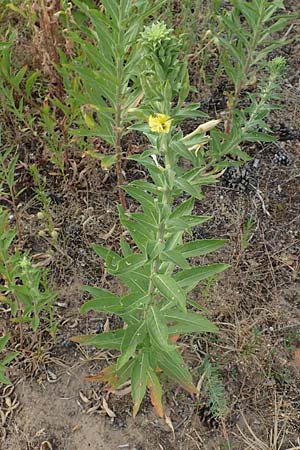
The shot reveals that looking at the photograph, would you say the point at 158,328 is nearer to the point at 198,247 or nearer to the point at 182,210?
the point at 198,247

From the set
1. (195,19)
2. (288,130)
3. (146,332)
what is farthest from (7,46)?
(288,130)

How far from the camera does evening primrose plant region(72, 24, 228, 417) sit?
1.59 meters

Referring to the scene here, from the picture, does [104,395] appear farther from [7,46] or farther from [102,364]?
[7,46]

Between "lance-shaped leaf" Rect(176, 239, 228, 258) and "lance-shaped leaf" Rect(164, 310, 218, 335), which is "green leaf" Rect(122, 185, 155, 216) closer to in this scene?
"lance-shaped leaf" Rect(176, 239, 228, 258)

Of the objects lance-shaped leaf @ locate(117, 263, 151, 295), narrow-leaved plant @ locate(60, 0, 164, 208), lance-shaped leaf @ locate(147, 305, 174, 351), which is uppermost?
narrow-leaved plant @ locate(60, 0, 164, 208)

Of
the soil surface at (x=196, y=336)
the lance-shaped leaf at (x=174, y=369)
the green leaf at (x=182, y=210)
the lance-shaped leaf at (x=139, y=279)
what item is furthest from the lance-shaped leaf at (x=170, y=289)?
the soil surface at (x=196, y=336)

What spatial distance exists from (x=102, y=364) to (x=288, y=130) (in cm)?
187

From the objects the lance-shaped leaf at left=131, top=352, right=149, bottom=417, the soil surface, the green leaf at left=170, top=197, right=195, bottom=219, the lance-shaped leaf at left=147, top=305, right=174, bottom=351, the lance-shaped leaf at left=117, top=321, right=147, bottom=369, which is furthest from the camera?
the soil surface

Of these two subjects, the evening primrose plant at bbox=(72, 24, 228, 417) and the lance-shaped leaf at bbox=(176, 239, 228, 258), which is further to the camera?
the lance-shaped leaf at bbox=(176, 239, 228, 258)

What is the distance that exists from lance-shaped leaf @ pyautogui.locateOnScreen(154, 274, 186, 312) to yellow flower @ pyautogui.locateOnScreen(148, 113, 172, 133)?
1.96 ft

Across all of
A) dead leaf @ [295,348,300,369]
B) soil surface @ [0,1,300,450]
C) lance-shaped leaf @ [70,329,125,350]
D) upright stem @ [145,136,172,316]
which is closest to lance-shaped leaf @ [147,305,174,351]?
upright stem @ [145,136,172,316]

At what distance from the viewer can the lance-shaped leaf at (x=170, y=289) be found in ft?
5.87

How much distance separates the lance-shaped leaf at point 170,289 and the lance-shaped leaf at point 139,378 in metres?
0.45

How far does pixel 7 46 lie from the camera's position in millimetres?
2604
